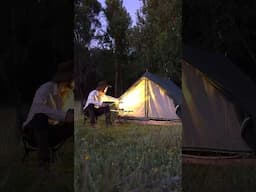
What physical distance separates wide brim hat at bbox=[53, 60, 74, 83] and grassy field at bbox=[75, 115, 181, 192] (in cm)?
34

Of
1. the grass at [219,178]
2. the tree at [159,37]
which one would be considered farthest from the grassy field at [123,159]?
the grass at [219,178]

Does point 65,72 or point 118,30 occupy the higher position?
point 118,30

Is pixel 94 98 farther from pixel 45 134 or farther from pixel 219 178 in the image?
pixel 219 178

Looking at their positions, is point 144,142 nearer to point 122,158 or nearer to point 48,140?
point 122,158

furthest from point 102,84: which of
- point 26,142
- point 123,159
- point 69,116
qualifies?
point 26,142

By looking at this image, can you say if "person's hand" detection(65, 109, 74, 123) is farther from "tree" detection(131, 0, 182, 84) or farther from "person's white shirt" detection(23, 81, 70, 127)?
"tree" detection(131, 0, 182, 84)

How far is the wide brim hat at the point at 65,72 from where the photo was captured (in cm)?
358

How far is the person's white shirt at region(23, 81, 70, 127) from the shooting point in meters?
3.60

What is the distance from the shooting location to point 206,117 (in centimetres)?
545

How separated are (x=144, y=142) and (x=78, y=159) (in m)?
0.46

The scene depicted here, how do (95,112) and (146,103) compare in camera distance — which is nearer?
(95,112)

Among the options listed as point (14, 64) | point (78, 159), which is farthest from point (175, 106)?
point (14, 64)

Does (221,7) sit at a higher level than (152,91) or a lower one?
higher

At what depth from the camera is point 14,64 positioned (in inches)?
146
